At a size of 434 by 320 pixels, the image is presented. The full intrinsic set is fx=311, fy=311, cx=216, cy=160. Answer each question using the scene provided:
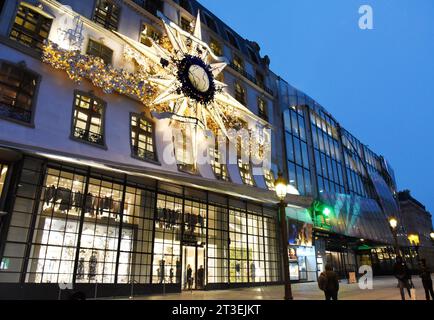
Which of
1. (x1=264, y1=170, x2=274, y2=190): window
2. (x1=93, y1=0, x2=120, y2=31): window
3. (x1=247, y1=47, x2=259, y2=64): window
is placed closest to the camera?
(x1=93, y1=0, x2=120, y2=31): window

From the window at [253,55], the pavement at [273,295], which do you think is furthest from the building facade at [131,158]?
the window at [253,55]

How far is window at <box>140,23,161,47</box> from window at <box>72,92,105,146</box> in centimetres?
595

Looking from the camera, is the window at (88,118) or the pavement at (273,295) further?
the window at (88,118)

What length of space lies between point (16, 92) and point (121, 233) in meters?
8.09

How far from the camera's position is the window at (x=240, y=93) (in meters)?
26.8

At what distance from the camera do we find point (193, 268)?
19.4 metres

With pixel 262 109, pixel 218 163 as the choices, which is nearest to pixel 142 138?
pixel 218 163

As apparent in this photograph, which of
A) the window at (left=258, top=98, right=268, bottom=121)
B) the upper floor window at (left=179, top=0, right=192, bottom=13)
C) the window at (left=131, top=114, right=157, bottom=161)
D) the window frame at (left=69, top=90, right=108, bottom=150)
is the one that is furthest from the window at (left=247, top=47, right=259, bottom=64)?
the window frame at (left=69, top=90, right=108, bottom=150)

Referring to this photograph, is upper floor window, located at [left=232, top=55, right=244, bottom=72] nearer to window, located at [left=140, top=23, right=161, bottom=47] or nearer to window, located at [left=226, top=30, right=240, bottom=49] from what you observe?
window, located at [left=226, top=30, right=240, bottom=49]

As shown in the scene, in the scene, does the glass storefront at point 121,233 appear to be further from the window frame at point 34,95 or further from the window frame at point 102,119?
the window frame at point 34,95

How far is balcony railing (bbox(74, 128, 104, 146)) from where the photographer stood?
1514 cm

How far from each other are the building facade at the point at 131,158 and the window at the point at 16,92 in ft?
0.17

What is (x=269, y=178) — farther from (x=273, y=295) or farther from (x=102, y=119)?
(x=102, y=119)
